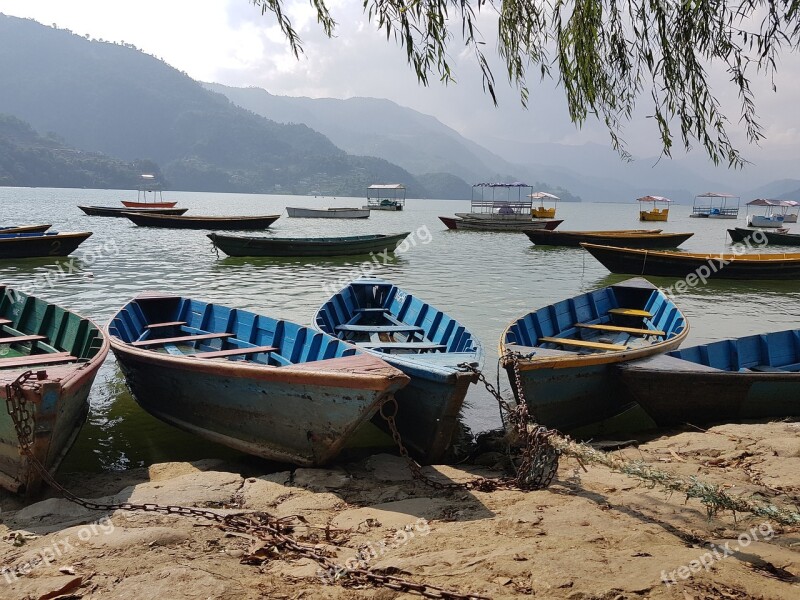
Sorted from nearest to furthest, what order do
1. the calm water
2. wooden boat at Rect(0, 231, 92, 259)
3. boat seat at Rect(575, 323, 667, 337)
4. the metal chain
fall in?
1. the metal chain
2. the calm water
3. boat seat at Rect(575, 323, 667, 337)
4. wooden boat at Rect(0, 231, 92, 259)

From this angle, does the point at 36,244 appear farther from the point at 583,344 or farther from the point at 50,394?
the point at 583,344

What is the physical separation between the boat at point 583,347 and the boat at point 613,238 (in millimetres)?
20332

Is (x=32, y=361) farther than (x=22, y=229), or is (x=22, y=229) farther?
(x=22, y=229)

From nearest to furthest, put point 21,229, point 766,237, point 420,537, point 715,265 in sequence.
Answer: point 420,537
point 715,265
point 21,229
point 766,237

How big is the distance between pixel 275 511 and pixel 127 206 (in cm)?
5606

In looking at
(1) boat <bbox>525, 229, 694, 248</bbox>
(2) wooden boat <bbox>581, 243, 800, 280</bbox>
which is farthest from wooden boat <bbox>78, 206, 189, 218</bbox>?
(2) wooden boat <bbox>581, 243, 800, 280</bbox>

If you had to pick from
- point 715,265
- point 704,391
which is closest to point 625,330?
point 704,391

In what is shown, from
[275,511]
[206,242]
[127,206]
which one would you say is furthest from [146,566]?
[127,206]

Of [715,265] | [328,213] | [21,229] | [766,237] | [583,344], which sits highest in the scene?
[328,213]

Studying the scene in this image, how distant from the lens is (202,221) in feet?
127

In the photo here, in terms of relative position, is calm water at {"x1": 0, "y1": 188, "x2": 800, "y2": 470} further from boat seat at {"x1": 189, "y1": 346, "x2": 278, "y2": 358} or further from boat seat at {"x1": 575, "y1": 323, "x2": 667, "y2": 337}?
boat seat at {"x1": 575, "y1": 323, "x2": 667, "y2": 337}

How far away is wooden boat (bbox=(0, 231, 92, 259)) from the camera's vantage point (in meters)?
→ 22.9

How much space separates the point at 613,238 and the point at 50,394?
29272 mm

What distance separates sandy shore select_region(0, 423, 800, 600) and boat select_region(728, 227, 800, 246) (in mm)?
38093
